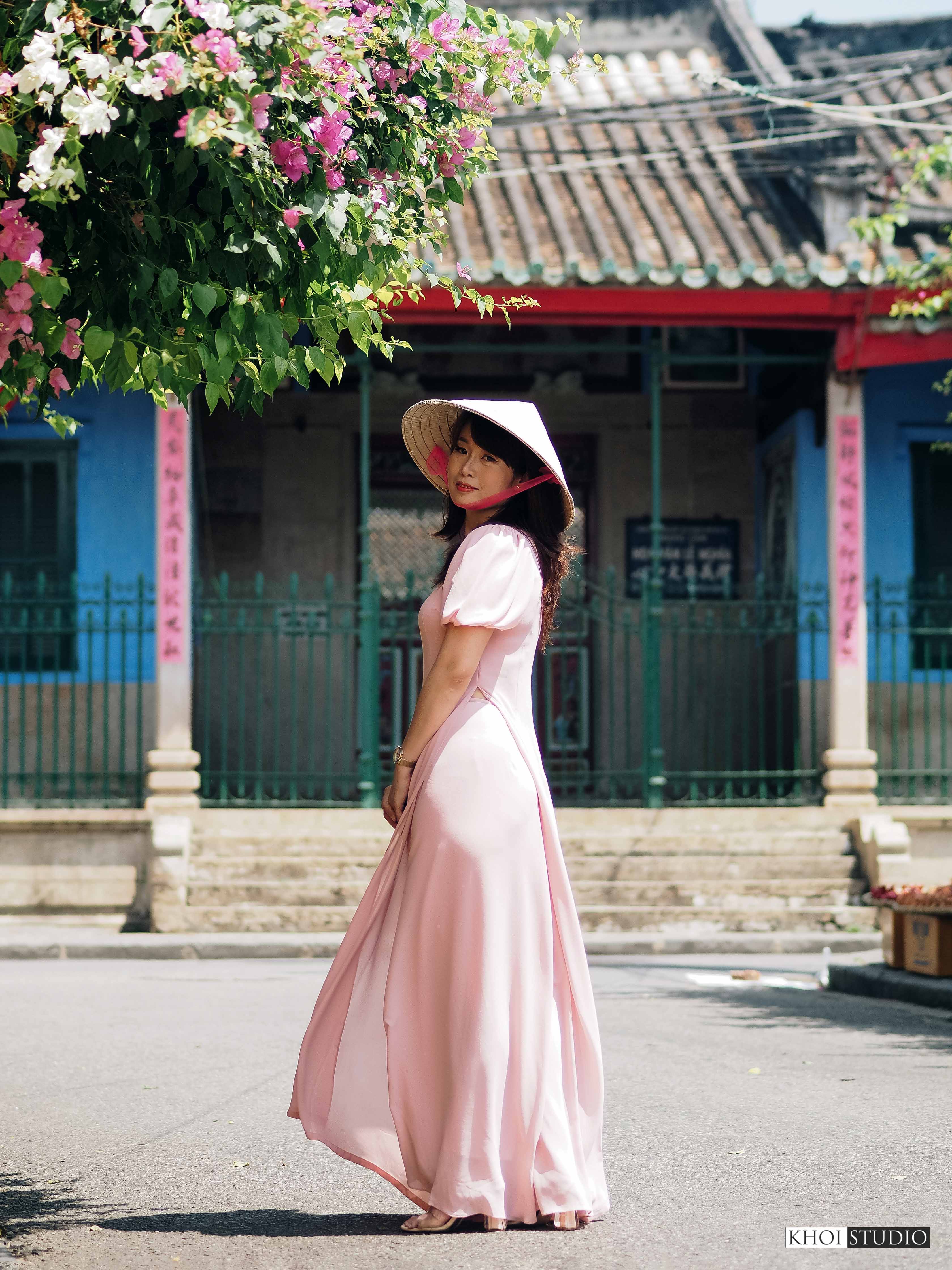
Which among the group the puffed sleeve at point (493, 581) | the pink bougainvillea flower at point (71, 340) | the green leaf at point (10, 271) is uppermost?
the green leaf at point (10, 271)

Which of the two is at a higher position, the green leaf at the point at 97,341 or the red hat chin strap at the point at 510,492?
the green leaf at the point at 97,341

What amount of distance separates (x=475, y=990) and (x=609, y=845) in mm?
8260

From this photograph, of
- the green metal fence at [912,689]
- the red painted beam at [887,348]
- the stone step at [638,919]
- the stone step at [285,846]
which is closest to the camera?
the stone step at [638,919]

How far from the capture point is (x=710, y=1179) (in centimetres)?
448

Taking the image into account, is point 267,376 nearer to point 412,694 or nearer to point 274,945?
point 274,945

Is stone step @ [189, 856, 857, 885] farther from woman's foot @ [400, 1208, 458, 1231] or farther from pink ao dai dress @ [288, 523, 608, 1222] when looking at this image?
woman's foot @ [400, 1208, 458, 1231]

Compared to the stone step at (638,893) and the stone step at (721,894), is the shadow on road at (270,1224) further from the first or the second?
the stone step at (721,894)

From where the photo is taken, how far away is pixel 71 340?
3617 mm

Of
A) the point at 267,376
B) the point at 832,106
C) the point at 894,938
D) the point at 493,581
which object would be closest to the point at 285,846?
the point at 894,938

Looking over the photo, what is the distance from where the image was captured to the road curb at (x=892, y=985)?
28.1 feet

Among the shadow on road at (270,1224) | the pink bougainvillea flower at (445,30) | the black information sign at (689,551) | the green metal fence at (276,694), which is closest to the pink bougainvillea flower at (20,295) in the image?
the pink bougainvillea flower at (445,30)

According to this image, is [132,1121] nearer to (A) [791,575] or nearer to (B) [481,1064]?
(B) [481,1064]

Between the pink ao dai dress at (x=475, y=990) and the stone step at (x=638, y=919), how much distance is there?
7385 millimetres

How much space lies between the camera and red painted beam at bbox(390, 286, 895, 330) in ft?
40.6
